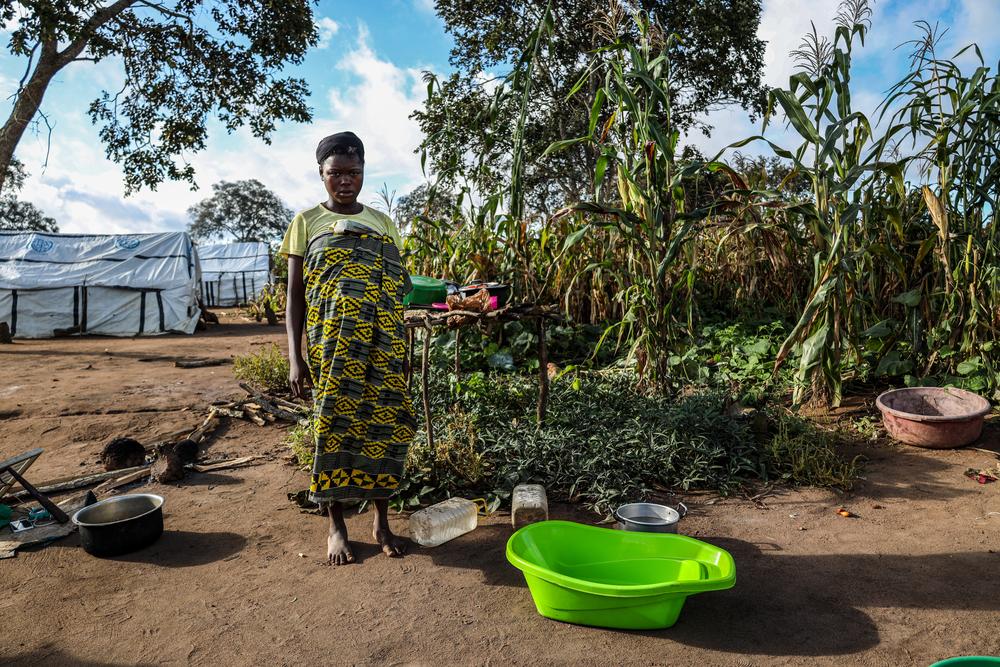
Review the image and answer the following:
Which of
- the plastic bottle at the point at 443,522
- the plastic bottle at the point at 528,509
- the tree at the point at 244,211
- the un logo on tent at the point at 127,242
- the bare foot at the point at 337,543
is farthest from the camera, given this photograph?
the tree at the point at 244,211

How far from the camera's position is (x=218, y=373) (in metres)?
6.93

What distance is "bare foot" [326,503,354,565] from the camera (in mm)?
2535

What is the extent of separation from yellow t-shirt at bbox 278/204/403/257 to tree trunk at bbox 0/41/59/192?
8930 millimetres

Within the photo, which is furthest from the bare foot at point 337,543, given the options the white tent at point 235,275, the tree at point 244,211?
the tree at point 244,211

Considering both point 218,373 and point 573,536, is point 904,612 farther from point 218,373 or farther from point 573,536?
point 218,373

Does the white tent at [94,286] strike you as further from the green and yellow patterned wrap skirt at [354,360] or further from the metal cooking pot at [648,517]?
the metal cooking pot at [648,517]

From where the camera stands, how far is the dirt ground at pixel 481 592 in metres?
1.92

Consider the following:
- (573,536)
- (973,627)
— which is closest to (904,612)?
(973,627)

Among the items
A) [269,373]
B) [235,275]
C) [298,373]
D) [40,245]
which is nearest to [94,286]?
[40,245]

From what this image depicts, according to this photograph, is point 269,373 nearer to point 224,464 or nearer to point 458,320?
point 224,464

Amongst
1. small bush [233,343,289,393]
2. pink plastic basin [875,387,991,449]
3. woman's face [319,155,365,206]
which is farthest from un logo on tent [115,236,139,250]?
pink plastic basin [875,387,991,449]

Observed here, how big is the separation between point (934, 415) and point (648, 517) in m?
2.39

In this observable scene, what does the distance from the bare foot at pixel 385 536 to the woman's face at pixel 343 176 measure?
1.25 meters

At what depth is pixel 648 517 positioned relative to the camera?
273 cm
